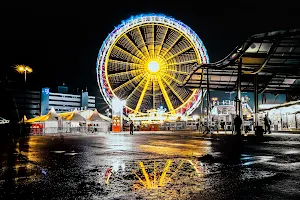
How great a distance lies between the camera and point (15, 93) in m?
109

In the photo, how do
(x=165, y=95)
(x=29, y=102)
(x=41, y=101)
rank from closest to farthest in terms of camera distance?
(x=165, y=95), (x=29, y=102), (x=41, y=101)

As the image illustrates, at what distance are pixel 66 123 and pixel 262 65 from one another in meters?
27.8

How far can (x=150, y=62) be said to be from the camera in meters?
→ 39.3

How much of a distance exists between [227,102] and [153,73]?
12676 millimetres

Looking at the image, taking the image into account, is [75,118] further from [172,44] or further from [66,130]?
[172,44]

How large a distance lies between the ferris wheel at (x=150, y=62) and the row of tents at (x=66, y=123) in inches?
198

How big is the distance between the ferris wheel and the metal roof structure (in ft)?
28.6

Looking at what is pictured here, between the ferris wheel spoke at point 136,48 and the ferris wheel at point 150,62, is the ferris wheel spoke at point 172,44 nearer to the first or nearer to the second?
the ferris wheel at point 150,62

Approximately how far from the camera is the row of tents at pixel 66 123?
35406mm

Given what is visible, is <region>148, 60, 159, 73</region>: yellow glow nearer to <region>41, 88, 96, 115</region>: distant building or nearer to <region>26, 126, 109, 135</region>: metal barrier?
<region>26, 126, 109, 135</region>: metal barrier

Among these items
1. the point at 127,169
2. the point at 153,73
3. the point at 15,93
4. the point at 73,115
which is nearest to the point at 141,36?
the point at 153,73

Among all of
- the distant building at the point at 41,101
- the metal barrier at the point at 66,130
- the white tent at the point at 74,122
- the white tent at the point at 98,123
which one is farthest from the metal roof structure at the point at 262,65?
the distant building at the point at 41,101

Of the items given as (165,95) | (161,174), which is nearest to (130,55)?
(165,95)

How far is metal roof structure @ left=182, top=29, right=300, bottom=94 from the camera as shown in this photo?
16.3 m
